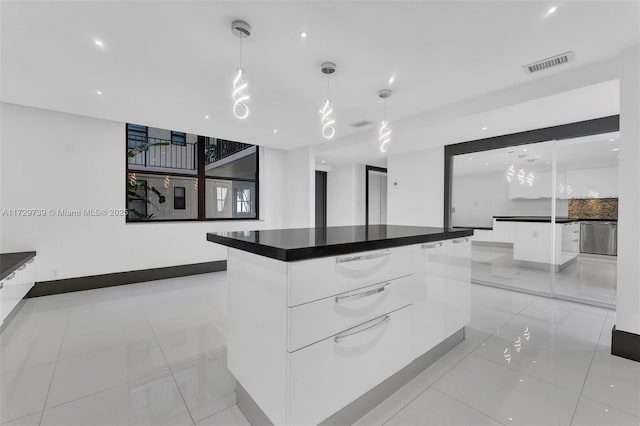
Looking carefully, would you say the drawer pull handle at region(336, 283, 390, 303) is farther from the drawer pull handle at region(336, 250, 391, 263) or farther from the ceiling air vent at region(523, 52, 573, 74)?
the ceiling air vent at region(523, 52, 573, 74)

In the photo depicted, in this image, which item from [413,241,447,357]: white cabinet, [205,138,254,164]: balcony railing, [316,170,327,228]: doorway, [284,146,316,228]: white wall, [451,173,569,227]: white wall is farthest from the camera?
[316,170,327,228]: doorway

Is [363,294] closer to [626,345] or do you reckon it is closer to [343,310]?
[343,310]

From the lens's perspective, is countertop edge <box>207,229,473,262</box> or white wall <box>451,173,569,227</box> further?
white wall <box>451,173,569,227</box>

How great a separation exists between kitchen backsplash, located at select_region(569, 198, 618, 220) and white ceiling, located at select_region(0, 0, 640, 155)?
7.37 ft

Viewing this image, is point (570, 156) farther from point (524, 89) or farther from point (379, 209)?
point (379, 209)

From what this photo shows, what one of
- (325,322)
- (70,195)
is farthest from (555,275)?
(70,195)

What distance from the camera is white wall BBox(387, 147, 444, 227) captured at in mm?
5254

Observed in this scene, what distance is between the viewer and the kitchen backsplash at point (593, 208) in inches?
148

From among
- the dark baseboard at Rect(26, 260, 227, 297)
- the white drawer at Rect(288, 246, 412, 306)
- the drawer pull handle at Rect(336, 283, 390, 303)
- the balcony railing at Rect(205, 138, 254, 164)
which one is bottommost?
the dark baseboard at Rect(26, 260, 227, 297)

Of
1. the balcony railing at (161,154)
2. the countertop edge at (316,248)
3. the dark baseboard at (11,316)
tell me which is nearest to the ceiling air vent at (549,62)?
the countertop edge at (316,248)

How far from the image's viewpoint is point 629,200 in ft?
7.32

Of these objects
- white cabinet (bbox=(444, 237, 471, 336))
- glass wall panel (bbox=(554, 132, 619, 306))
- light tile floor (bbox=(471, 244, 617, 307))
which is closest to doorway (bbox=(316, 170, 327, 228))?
light tile floor (bbox=(471, 244, 617, 307))

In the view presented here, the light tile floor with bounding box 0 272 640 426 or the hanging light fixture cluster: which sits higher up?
the hanging light fixture cluster

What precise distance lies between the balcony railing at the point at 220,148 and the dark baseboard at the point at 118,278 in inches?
79.8
